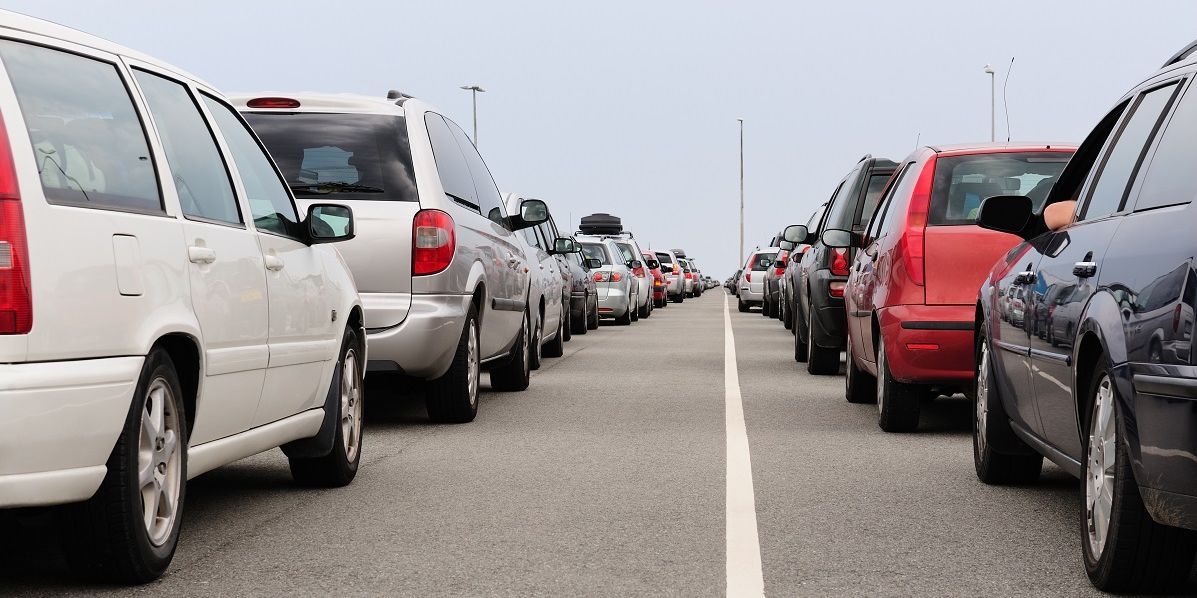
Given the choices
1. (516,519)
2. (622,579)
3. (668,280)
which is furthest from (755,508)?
(668,280)

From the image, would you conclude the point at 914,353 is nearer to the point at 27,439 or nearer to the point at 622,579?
the point at 622,579

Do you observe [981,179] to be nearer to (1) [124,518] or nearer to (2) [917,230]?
(2) [917,230]

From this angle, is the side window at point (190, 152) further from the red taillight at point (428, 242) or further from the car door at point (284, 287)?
the red taillight at point (428, 242)

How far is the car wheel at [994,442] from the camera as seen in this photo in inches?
276

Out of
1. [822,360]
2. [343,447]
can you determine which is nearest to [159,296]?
[343,447]

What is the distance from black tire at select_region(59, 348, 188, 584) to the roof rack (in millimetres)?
3583

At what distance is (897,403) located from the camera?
9.37m

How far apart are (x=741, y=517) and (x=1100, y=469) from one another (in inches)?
68.6

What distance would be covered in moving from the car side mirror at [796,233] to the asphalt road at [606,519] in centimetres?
402

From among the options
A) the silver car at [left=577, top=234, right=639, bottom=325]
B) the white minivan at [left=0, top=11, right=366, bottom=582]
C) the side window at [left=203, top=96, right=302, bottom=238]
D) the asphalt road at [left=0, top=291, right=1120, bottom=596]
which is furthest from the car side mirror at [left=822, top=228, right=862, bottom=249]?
the silver car at [left=577, top=234, right=639, bottom=325]

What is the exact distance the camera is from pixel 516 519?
6.28 metres

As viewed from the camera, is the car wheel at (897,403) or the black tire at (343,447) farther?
the car wheel at (897,403)

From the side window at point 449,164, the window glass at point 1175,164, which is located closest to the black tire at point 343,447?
the side window at point 449,164

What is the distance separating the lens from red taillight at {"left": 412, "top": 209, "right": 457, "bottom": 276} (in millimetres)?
9203
